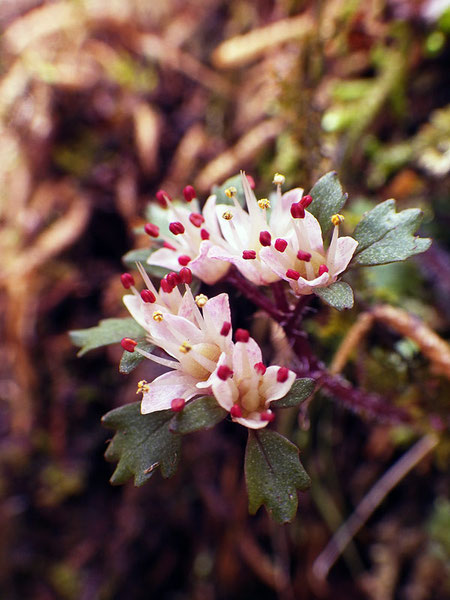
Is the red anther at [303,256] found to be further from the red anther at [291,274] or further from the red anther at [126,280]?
the red anther at [126,280]

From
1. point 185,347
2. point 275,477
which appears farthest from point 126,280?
point 275,477

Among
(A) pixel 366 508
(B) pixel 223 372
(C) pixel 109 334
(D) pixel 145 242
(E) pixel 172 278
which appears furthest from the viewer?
(D) pixel 145 242

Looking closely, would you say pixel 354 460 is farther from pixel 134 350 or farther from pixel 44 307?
pixel 44 307

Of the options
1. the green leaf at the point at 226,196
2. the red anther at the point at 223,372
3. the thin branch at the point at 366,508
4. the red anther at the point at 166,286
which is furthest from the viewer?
the thin branch at the point at 366,508

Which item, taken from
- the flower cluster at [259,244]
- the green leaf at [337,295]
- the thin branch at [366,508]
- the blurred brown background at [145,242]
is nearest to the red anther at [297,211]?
the flower cluster at [259,244]

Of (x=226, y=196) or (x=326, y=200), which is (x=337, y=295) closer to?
(x=326, y=200)

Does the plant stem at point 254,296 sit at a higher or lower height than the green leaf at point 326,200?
lower

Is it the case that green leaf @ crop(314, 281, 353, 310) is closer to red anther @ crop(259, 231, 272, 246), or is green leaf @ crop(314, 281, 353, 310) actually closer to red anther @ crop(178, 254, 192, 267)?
red anther @ crop(259, 231, 272, 246)

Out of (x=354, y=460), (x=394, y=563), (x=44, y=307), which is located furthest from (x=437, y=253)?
(x=44, y=307)
